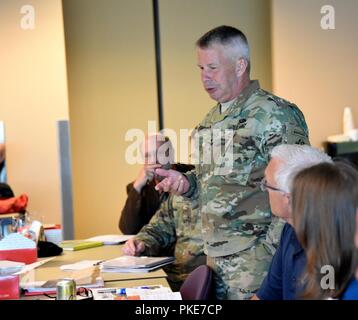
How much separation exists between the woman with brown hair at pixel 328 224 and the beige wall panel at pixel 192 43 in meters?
2.85

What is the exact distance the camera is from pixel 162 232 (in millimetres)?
2826

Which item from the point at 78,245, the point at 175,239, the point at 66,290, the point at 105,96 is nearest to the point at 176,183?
the point at 66,290

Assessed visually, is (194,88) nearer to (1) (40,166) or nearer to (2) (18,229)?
(1) (40,166)

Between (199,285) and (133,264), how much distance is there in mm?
453

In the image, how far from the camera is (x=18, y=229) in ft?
9.25

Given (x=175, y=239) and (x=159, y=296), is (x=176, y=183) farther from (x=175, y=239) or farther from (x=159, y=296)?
(x=175, y=239)

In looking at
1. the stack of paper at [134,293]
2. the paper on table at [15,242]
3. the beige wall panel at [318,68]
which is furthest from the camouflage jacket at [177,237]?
the beige wall panel at [318,68]

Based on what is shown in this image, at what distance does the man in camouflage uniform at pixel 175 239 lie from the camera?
271 cm

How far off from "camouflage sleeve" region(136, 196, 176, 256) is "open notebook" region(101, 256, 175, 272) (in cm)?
30

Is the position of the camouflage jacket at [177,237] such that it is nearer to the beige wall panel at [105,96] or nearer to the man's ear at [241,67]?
the man's ear at [241,67]

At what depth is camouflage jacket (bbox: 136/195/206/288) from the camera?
2.72m

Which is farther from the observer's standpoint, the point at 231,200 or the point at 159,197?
the point at 159,197
